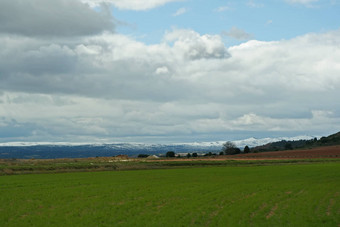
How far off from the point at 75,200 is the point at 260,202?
16.8 m

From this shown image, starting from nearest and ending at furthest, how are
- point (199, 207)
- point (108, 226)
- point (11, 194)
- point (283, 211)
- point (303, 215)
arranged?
1. point (108, 226)
2. point (303, 215)
3. point (283, 211)
4. point (199, 207)
5. point (11, 194)

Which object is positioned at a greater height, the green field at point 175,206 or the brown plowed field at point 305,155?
the brown plowed field at point 305,155

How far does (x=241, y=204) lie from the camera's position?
1296 inches

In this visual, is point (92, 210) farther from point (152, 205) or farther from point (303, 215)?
point (303, 215)

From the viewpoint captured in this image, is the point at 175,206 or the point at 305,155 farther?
the point at 305,155

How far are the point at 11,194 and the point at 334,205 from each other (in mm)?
32051

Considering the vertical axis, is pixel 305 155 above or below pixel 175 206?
above

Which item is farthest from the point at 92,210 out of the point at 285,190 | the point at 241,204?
the point at 285,190

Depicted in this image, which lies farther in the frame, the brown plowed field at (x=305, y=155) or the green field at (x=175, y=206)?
the brown plowed field at (x=305, y=155)

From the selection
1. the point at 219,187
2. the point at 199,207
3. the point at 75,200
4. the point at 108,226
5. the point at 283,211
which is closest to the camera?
the point at 108,226

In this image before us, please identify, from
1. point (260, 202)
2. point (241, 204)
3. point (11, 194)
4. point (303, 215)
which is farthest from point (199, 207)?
point (11, 194)

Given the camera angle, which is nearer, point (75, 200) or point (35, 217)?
point (35, 217)

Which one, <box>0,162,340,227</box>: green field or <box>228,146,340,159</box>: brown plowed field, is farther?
<box>228,146,340,159</box>: brown plowed field

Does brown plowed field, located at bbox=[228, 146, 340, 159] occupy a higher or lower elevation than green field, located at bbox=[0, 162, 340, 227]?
higher
